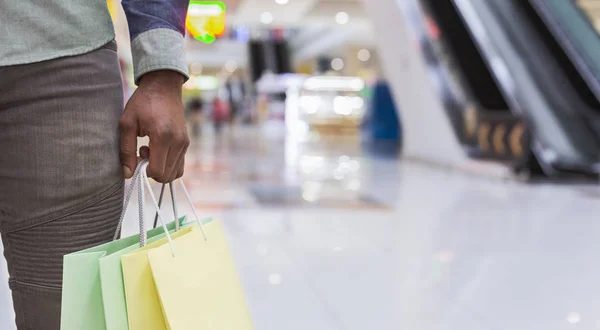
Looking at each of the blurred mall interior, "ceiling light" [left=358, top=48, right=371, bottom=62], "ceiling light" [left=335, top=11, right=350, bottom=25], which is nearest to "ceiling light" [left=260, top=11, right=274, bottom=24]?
"ceiling light" [left=335, top=11, right=350, bottom=25]

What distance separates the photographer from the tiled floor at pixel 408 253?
2.64 meters

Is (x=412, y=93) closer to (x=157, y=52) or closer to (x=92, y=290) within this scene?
(x=157, y=52)

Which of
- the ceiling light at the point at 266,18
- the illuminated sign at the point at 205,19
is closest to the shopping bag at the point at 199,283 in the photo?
the illuminated sign at the point at 205,19

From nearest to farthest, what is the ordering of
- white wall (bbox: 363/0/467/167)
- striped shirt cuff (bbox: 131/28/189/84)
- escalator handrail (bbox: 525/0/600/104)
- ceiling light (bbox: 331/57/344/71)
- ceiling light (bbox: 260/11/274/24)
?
striped shirt cuff (bbox: 131/28/189/84) < escalator handrail (bbox: 525/0/600/104) < white wall (bbox: 363/0/467/167) < ceiling light (bbox: 260/11/274/24) < ceiling light (bbox: 331/57/344/71)

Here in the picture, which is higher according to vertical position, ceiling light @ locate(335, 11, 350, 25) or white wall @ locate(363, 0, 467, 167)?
ceiling light @ locate(335, 11, 350, 25)

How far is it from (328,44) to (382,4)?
63.9 ft

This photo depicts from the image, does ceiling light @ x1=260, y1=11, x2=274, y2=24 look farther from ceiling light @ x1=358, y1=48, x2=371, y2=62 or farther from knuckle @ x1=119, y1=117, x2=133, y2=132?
knuckle @ x1=119, y1=117, x2=133, y2=132

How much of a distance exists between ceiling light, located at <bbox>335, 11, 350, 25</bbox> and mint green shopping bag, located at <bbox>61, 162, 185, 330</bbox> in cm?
1920

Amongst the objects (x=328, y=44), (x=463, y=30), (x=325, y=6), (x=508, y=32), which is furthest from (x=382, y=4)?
(x=328, y=44)

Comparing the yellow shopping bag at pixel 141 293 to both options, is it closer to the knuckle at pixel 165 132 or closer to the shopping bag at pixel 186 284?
the shopping bag at pixel 186 284

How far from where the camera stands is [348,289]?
9.62ft

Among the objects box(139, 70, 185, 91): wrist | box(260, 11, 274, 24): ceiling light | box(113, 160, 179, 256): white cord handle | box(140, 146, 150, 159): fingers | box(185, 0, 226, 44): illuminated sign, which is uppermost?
box(260, 11, 274, 24): ceiling light

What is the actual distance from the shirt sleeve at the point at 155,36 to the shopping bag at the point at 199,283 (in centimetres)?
25

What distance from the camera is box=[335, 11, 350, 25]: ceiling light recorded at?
65.0 feet
